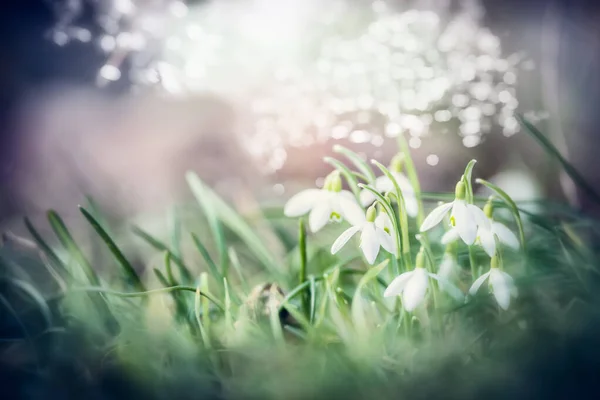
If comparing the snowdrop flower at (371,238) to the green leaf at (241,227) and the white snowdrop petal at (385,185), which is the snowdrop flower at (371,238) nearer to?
the white snowdrop petal at (385,185)

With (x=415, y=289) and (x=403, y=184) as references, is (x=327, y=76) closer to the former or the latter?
(x=403, y=184)

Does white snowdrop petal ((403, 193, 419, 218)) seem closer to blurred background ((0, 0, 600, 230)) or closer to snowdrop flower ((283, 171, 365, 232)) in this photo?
snowdrop flower ((283, 171, 365, 232))

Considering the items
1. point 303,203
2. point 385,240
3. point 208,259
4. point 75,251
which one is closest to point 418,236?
point 385,240

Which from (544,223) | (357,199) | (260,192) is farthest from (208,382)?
(260,192)

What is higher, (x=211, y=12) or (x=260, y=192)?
(x=211, y=12)

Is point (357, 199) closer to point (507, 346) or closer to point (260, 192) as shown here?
point (507, 346)

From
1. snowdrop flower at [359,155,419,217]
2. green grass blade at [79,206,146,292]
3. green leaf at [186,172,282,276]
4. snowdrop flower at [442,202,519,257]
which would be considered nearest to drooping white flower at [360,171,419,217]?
snowdrop flower at [359,155,419,217]

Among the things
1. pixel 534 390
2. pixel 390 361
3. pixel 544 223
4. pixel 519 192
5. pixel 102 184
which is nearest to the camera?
pixel 534 390
